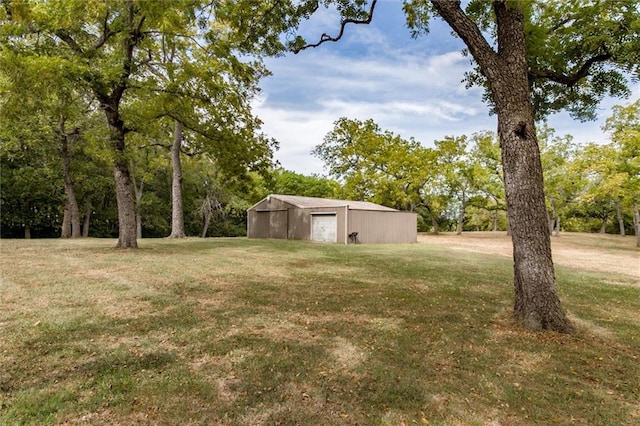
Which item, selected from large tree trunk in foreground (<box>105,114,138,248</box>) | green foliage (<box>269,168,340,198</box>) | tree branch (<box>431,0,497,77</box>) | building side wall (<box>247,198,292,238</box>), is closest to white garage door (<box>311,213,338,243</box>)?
building side wall (<box>247,198,292,238</box>)

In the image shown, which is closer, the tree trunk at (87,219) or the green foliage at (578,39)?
the green foliage at (578,39)

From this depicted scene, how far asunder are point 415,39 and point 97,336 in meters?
7.75

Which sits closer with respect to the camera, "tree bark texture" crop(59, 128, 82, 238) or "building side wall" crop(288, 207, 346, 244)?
"building side wall" crop(288, 207, 346, 244)

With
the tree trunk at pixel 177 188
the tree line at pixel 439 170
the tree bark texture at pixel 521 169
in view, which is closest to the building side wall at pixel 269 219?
the tree trunk at pixel 177 188

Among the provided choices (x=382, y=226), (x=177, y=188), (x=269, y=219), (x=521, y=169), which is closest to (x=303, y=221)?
(x=269, y=219)

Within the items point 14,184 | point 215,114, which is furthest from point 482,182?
point 14,184

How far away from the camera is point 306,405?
2.62 meters

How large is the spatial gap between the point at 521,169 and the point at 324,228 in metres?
16.0

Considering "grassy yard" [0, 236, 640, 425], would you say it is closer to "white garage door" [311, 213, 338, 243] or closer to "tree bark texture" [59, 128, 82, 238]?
"white garage door" [311, 213, 338, 243]

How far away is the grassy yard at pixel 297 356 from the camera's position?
2.55m

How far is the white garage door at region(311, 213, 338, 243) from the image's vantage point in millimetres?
19578

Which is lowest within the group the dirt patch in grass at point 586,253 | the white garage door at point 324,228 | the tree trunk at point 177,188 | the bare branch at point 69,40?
the dirt patch in grass at point 586,253

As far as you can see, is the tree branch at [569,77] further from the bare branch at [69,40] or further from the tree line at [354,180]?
the tree line at [354,180]

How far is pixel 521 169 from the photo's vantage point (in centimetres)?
438
